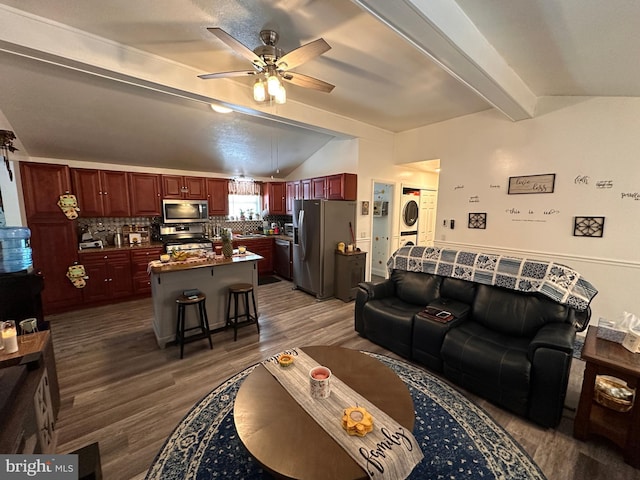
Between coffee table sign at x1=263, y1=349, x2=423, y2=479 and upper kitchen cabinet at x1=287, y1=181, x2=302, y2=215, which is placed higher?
upper kitchen cabinet at x1=287, y1=181, x2=302, y2=215

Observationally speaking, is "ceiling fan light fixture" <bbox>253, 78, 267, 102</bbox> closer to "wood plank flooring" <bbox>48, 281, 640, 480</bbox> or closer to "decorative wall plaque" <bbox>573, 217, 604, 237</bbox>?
"wood plank flooring" <bbox>48, 281, 640, 480</bbox>

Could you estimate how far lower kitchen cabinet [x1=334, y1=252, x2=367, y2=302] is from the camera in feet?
14.5

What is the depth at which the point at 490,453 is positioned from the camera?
1680mm

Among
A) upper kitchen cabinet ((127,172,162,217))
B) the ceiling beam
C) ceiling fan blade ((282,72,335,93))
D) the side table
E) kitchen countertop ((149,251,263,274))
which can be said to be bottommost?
the side table

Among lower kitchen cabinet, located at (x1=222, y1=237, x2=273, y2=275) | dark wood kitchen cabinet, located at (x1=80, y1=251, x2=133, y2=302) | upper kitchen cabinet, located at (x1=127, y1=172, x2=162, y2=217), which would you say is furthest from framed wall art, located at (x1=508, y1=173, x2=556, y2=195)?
dark wood kitchen cabinet, located at (x1=80, y1=251, x2=133, y2=302)

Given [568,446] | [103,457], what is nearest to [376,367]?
[568,446]

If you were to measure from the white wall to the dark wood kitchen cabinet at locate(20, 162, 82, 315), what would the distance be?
5795 millimetres

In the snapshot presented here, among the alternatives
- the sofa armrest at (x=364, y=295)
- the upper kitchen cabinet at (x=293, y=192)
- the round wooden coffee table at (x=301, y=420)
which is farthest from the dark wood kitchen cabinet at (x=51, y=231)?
the sofa armrest at (x=364, y=295)

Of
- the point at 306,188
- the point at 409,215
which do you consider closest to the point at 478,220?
the point at 409,215

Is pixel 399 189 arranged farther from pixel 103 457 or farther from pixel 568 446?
pixel 103 457

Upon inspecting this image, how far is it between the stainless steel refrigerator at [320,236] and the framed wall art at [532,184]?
2.35 m

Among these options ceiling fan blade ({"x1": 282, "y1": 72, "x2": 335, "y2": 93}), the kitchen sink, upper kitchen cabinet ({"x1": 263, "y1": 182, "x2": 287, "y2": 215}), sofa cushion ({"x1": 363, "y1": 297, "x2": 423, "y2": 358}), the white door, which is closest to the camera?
ceiling fan blade ({"x1": 282, "y1": 72, "x2": 335, "y2": 93})

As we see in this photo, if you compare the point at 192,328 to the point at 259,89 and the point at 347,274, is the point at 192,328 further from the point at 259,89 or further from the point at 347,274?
the point at 259,89

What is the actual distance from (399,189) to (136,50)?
448 cm
